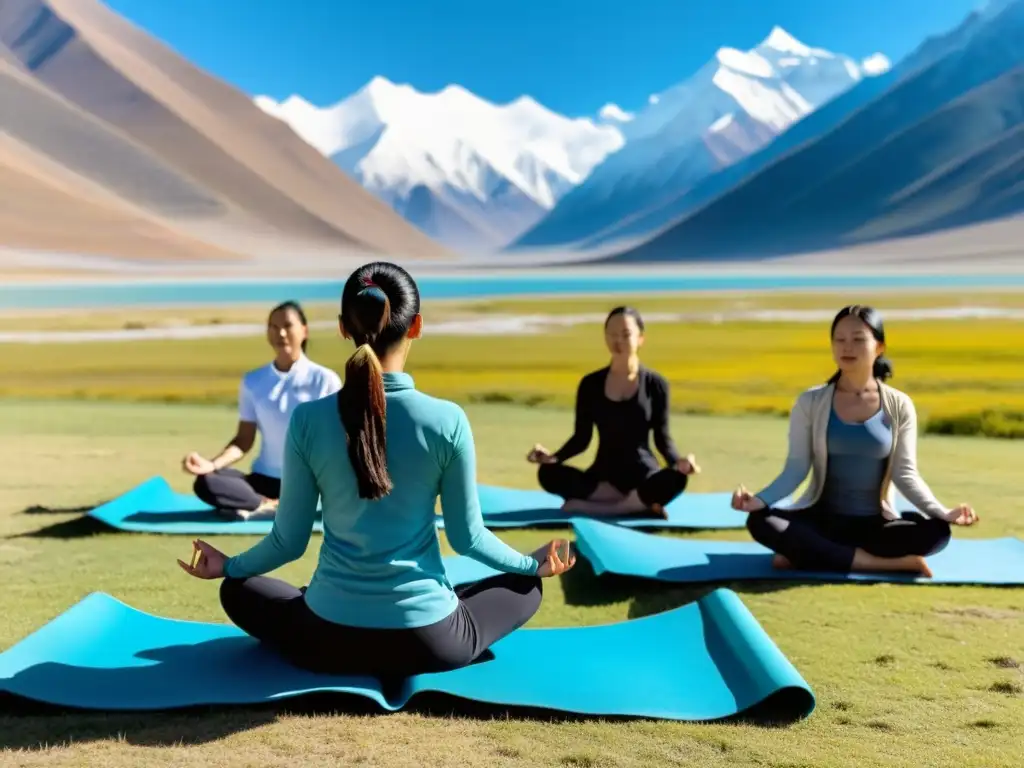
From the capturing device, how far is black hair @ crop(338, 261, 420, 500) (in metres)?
3.28

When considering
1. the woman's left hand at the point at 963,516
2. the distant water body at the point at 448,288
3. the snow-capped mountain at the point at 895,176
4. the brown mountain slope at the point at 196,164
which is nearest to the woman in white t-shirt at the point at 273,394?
the woman's left hand at the point at 963,516

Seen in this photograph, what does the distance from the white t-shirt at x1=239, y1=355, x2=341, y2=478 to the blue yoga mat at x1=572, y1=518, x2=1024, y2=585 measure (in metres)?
1.79

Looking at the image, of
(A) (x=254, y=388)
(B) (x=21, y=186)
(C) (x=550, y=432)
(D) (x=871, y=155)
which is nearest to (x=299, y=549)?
(A) (x=254, y=388)

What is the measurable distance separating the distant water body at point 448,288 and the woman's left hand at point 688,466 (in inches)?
3033

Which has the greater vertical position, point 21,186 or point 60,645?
point 21,186

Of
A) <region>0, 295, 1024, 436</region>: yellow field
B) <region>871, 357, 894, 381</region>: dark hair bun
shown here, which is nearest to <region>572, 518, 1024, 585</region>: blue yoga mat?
<region>871, 357, 894, 381</region>: dark hair bun

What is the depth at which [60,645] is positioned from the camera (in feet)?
13.4

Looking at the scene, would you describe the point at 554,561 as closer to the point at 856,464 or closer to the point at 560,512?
the point at 856,464

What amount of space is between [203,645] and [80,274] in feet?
439

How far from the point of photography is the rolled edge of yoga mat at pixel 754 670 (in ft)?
12.0

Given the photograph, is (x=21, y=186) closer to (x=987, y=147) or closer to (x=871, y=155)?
(x=871, y=155)

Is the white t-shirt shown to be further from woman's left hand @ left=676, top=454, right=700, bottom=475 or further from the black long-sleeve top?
woman's left hand @ left=676, top=454, right=700, bottom=475

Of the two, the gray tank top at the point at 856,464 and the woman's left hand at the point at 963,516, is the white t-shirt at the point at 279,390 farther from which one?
the woman's left hand at the point at 963,516

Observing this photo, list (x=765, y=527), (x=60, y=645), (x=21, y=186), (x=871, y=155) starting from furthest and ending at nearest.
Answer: (x=871, y=155), (x=21, y=186), (x=765, y=527), (x=60, y=645)
